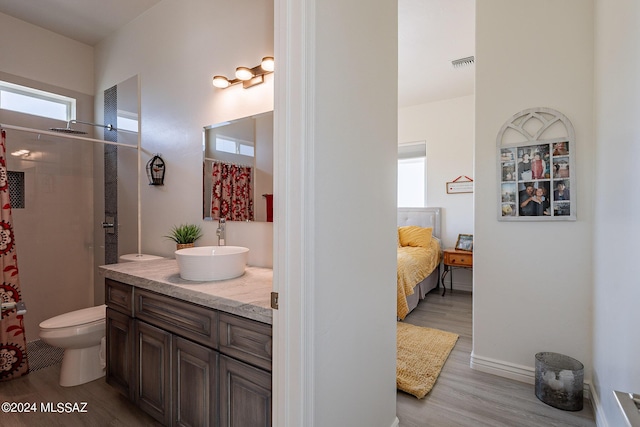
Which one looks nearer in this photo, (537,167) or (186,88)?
(537,167)

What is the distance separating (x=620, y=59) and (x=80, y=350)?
374cm

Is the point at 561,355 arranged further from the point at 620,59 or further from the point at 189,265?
the point at 189,265

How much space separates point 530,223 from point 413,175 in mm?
3129

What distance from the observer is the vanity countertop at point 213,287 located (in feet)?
4.23

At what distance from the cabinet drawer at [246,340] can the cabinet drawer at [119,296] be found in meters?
0.85

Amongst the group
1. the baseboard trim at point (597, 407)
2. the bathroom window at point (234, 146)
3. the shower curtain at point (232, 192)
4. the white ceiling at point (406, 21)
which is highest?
the white ceiling at point (406, 21)

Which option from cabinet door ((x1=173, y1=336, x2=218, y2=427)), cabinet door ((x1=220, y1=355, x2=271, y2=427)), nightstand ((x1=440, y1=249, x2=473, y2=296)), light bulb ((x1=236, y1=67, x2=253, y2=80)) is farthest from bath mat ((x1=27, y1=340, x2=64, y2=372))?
nightstand ((x1=440, y1=249, x2=473, y2=296))

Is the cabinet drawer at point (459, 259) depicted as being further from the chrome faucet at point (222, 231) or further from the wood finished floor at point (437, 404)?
the chrome faucet at point (222, 231)

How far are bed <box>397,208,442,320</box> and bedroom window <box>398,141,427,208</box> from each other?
0.23m

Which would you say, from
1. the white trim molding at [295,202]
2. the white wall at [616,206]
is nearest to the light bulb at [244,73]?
the white trim molding at [295,202]

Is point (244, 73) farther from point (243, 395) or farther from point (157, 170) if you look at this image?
point (243, 395)

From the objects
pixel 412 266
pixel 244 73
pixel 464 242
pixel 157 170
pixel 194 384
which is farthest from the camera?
pixel 464 242

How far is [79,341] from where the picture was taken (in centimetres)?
214

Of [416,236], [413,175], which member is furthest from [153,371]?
[413,175]
